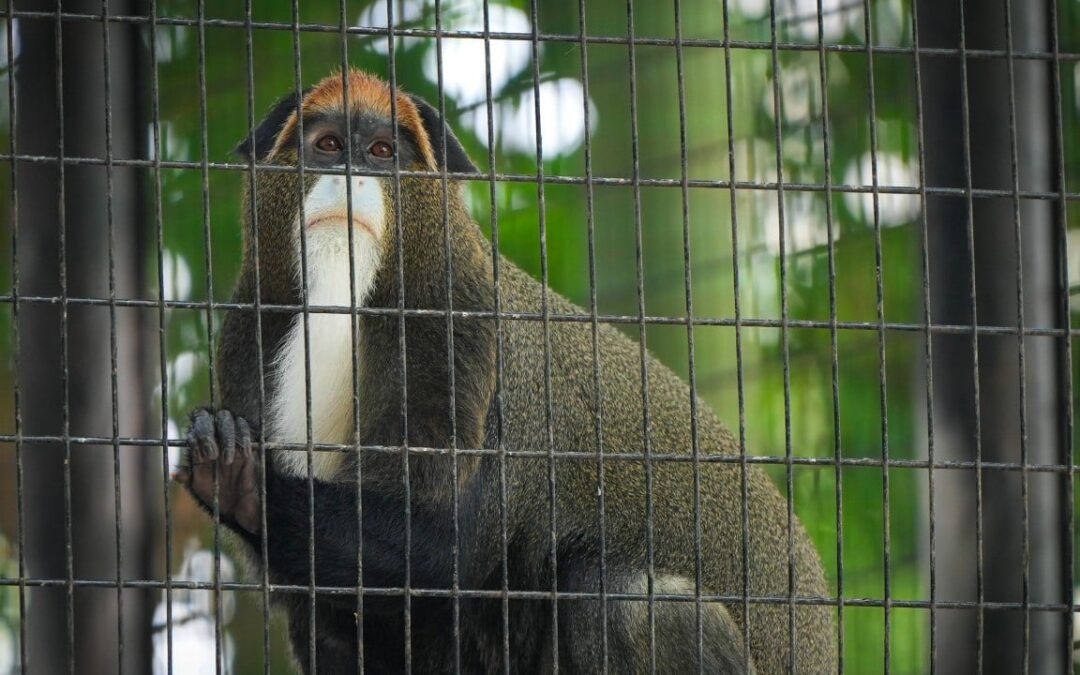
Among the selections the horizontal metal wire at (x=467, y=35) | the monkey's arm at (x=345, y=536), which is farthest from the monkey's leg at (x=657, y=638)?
the horizontal metal wire at (x=467, y=35)

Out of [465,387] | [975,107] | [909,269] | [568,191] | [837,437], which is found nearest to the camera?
[837,437]

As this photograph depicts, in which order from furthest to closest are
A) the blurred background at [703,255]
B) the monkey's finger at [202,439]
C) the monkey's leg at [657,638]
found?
the monkey's leg at [657,638] → the monkey's finger at [202,439] → the blurred background at [703,255]

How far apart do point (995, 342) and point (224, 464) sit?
273 centimetres

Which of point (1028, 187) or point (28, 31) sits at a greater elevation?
point (28, 31)

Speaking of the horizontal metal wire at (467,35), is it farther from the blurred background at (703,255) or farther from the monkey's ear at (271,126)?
the monkey's ear at (271,126)

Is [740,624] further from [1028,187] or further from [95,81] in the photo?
[95,81]

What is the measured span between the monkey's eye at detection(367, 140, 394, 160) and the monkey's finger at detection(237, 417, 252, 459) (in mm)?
1011

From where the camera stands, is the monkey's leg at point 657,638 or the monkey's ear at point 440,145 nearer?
the monkey's leg at point 657,638

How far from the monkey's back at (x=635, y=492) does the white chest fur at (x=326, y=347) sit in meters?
0.56

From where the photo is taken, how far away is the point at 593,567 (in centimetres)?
452

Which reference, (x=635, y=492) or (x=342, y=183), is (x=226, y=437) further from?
(x=635, y=492)

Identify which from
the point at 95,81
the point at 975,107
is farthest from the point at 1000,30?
the point at 95,81

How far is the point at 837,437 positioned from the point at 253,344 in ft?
6.86

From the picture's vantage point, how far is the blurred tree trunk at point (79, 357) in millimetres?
4801
